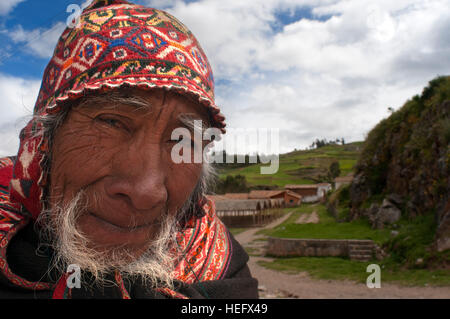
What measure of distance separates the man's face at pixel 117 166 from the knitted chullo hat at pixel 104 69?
59 millimetres

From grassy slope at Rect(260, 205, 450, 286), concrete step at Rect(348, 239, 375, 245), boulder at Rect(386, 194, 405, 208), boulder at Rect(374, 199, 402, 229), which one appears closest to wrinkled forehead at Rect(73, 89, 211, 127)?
grassy slope at Rect(260, 205, 450, 286)

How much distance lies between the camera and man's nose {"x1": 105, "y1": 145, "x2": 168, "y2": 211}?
1.06 meters

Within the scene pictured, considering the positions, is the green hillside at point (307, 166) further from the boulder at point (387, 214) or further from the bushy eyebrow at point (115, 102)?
the bushy eyebrow at point (115, 102)

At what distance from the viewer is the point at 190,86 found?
118 cm

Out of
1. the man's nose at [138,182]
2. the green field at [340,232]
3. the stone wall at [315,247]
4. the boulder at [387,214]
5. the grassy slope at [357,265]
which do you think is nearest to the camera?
the man's nose at [138,182]

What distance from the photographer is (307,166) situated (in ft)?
300

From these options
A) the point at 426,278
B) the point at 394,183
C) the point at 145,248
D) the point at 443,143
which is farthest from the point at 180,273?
the point at 394,183

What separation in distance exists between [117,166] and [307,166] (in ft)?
306

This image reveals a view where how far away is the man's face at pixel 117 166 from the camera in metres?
1.07

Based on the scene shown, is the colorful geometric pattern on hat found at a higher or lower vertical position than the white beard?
higher

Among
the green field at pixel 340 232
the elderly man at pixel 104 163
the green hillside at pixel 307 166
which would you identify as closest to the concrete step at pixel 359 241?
the green field at pixel 340 232

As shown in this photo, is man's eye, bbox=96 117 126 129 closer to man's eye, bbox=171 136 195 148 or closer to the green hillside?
man's eye, bbox=171 136 195 148

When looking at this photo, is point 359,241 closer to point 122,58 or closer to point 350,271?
point 350,271

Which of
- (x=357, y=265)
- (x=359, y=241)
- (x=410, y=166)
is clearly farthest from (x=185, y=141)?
(x=410, y=166)
